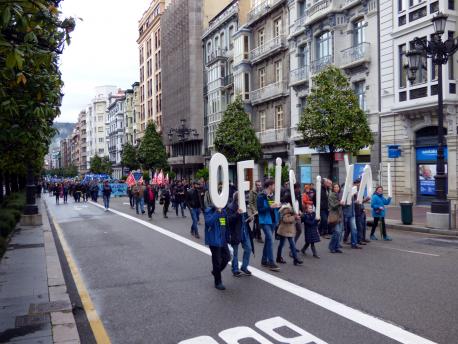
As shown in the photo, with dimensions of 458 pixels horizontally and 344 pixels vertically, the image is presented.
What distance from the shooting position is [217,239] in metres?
7.93

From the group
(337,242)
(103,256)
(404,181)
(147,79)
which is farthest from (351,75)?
(147,79)

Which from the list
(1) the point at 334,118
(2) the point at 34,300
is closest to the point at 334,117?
(1) the point at 334,118

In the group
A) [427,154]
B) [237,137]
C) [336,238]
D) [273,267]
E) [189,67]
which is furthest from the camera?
[189,67]

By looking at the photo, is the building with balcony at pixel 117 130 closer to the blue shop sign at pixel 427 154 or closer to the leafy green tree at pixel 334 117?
the leafy green tree at pixel 334 117

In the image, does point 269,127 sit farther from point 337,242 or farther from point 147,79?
point 147,79

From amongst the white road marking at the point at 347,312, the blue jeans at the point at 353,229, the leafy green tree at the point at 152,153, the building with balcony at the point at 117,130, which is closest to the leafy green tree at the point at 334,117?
the blue jeans at the point at 353,229

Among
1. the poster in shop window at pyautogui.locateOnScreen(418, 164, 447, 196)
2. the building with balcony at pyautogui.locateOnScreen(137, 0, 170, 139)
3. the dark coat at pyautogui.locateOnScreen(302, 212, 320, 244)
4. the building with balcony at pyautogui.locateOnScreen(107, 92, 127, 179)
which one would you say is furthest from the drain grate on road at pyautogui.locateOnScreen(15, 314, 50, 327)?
the building with balcony at pyautogui.locateOnScreen(107, 92, 127, 179)

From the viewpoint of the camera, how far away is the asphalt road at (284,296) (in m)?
5.82

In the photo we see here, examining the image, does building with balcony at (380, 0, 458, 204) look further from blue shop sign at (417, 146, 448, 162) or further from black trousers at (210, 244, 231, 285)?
black trousers at (210, 244, 231, 285)

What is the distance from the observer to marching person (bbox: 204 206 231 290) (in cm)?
794

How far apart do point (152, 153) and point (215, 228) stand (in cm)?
5298

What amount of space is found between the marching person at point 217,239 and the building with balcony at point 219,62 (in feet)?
125

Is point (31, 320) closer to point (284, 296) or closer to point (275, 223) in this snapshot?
point (284, 296)

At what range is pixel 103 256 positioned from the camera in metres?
11.6
